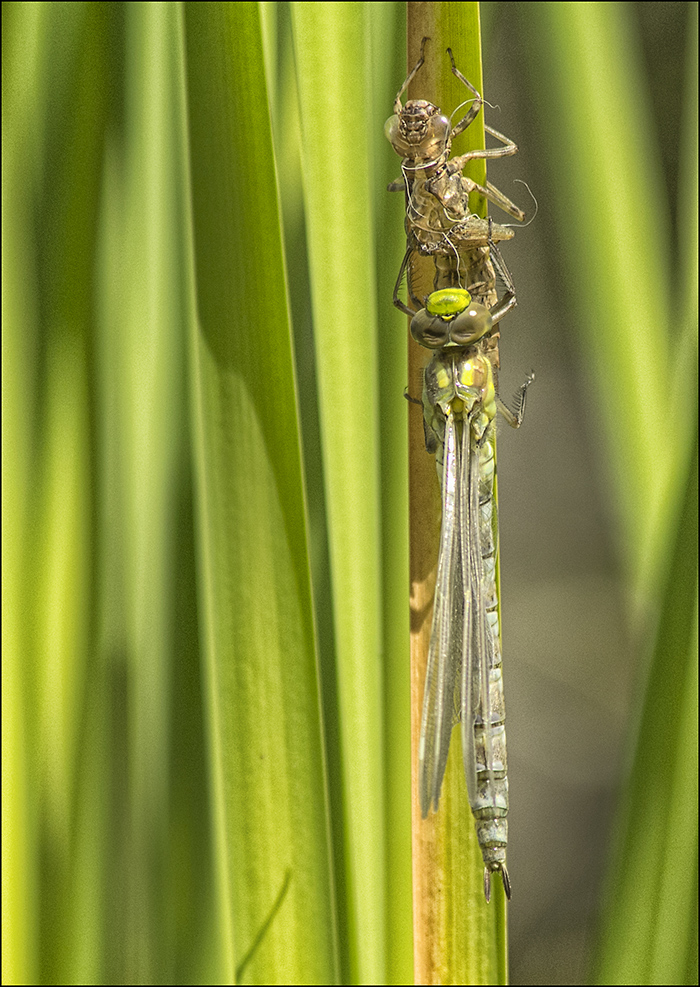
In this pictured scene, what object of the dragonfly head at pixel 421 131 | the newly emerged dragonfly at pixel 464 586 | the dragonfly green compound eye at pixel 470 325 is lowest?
the newly emerged dragonfly at pixel 464 586

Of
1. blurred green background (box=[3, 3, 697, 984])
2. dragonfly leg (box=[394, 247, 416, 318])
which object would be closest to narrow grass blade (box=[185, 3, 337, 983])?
blurred green background (box=[3, 3, 697, 984])

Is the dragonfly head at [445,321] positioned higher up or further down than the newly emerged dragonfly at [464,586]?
higher up

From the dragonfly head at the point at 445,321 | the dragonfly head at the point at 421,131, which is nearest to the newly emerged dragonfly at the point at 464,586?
the dragonfly head at the point at 445,321

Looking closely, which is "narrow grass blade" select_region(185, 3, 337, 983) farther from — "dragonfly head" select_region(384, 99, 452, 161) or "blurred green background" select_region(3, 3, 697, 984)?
"dragonfly head" select_region(384, 99, 452, 161)

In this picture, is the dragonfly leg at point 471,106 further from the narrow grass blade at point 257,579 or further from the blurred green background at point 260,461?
the narrow grass blade at point 257,579

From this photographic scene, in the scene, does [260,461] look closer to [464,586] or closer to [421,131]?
[464,586]

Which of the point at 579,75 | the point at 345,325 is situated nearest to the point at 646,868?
the point at 345,325

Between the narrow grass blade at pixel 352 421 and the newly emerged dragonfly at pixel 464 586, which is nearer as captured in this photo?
the newly emerged dragonfly at pixel 464 586
